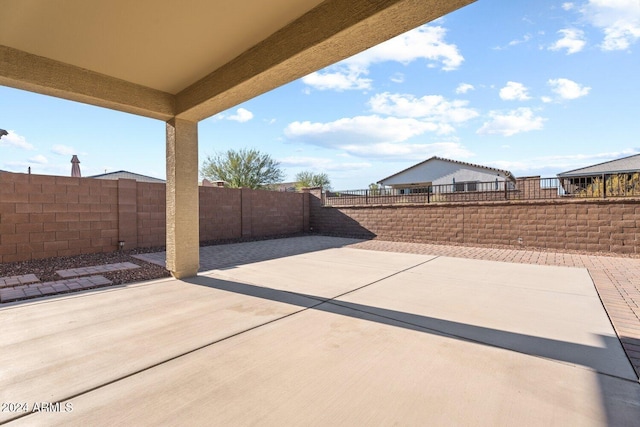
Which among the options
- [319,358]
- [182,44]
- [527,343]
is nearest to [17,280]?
[182,44]

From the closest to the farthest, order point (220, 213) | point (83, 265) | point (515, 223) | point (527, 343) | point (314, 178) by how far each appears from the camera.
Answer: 1. point (527, 343)
2. point (83, 265)
3. point (515, 223)
4. point (220, 213)
5. point (314, 178)

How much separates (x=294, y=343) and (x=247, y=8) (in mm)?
3137

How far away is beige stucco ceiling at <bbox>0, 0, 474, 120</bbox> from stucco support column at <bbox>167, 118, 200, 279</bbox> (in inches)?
29.2

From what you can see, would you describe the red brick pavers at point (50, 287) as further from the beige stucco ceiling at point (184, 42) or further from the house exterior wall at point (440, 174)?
the house exterior wall at point (440, 174)

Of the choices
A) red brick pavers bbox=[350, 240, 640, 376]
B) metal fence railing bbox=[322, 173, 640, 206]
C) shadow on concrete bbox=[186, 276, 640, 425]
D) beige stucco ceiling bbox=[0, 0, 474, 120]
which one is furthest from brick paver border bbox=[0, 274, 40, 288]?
metal fence railing bbox=[322, 173, 640, 206]

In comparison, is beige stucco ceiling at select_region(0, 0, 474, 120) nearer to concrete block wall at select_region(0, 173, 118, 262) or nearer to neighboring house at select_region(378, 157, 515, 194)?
concrete block wall at select_region(0, 173, 118, 262)

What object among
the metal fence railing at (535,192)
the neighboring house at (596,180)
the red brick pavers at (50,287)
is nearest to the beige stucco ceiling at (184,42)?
the red brick pavers at (50,287)

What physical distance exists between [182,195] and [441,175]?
24360 millimetres

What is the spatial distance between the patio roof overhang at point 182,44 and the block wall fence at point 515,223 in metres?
7.99

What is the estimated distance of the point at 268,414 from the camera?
1.70m

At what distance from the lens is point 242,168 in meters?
21.5

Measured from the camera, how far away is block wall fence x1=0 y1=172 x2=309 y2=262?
597 centimetres

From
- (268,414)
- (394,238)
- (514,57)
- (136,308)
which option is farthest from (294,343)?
(394,238)

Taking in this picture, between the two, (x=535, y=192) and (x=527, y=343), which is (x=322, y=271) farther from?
(x=535, y=192)
